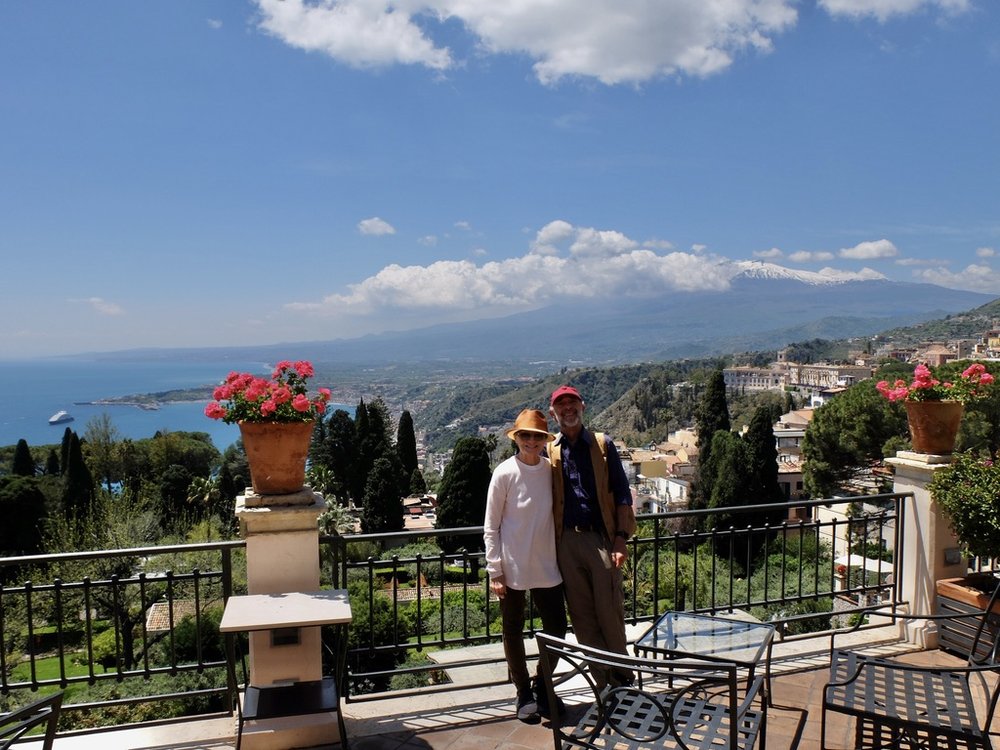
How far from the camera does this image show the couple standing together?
330 cm

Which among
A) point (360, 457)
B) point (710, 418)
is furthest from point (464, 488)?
point (710, 418)

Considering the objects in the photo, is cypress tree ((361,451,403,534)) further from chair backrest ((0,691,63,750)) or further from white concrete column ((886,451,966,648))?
chair backrest ((0,691,63,750))

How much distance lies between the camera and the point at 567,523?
3352 millimetres

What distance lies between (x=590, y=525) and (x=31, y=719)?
2.22 m

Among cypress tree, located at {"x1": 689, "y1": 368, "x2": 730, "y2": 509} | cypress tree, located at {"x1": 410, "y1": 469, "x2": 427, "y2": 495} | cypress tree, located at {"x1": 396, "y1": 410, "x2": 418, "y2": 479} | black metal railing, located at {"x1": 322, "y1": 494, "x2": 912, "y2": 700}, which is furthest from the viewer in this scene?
cypress tree, located at {"x1": 410, "y1": 469, "x2": 427, "y2": 495}

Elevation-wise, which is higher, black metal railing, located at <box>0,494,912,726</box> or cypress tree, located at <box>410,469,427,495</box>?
black metal railing, located at <box>0,494,912,726</box>

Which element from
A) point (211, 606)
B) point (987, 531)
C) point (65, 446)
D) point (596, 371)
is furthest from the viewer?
point (596, 371)

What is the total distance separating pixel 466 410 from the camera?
560 feet

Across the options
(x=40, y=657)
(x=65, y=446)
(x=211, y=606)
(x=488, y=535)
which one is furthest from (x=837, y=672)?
(x=65, y=446)

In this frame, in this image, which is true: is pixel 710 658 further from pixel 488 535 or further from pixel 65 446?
pixel 65 446

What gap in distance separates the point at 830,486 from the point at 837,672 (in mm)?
31849

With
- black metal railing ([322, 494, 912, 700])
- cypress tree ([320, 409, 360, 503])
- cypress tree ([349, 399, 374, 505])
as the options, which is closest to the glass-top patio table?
black metal railing ([322, 494, 912, 700])

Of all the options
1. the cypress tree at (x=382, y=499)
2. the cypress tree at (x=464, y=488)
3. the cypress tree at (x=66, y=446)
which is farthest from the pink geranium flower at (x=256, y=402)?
the cypress tree at (x=66, y=446)

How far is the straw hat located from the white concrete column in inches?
108
